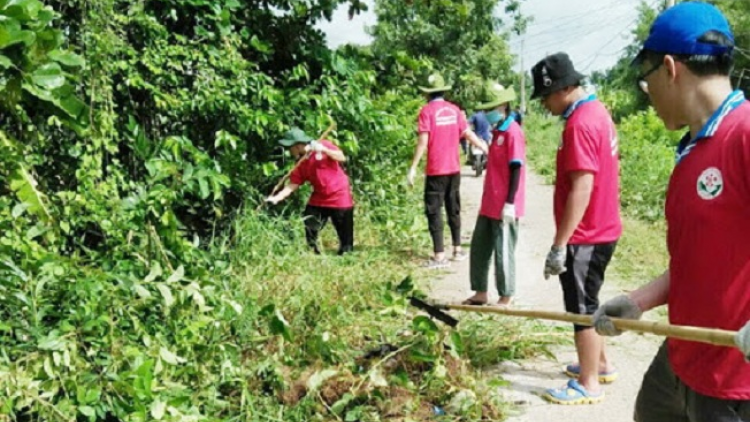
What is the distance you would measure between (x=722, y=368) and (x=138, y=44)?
5030mm

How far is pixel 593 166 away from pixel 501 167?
1.62m

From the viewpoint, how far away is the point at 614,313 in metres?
2.47

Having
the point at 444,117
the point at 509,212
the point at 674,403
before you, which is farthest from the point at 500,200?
the point at 674,403

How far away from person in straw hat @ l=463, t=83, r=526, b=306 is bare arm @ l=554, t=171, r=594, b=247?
142cm

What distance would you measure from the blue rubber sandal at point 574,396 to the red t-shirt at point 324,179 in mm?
3028

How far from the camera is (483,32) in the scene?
28375 mm

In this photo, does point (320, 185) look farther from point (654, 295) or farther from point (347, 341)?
point (654, 295)

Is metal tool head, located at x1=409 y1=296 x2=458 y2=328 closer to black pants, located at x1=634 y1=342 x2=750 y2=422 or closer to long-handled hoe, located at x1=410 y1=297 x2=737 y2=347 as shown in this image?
long-handled hoe, located at x1=410 y1=297 x2=737 y2=347

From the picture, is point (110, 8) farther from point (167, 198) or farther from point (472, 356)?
point (472, 356)

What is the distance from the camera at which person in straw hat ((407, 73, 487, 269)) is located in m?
6.96

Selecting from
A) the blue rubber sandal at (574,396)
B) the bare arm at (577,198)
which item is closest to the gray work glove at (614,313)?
the bare arm at (577,198)

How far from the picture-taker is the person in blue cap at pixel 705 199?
1.93m

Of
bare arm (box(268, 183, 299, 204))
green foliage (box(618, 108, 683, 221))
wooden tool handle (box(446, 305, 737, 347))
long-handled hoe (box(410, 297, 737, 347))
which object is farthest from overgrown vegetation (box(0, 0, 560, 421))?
green foliage (box(618, 108, 683, 221))

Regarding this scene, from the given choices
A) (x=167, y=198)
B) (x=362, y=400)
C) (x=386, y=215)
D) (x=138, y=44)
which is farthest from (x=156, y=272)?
(x=386, y=215)
